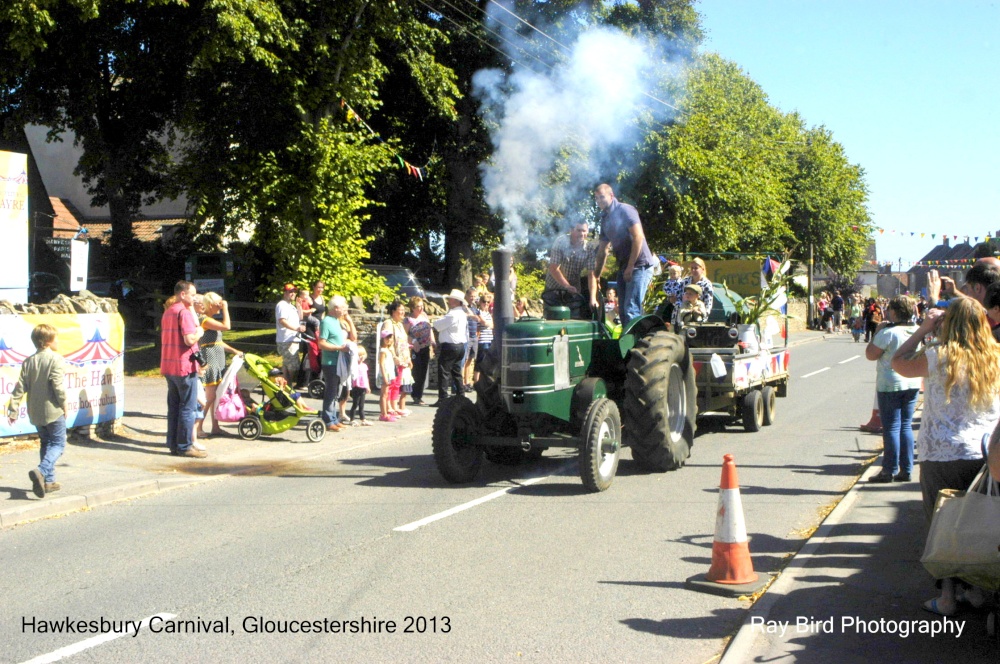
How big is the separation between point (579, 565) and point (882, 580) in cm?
188

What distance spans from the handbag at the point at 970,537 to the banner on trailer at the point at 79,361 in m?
9.33

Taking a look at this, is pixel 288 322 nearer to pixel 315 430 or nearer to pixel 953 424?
pixel 315 430

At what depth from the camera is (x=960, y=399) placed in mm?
5562

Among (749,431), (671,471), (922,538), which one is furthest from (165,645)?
(749,431)

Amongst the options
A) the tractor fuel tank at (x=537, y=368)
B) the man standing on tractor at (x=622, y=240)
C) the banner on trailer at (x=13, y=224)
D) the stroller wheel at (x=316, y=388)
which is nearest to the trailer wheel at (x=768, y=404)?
the man standing on tractor at (x=622, y=240)

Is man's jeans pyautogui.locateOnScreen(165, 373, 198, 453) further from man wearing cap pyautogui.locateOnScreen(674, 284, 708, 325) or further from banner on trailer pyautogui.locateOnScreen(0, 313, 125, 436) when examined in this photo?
man wearing cap pyautogui.locateOnScreen(674, 284, 708, 325)

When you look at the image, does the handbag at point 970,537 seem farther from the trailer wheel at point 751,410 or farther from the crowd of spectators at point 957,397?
the trailer wheel at point 751,410

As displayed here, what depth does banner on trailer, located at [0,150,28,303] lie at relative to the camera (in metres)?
12.5

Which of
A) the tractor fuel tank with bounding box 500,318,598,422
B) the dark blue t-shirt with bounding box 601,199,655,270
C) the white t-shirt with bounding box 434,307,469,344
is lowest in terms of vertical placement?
the tractor fuel tank with bounding box 500,318,598,422

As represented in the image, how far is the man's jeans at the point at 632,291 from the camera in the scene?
33.5ft

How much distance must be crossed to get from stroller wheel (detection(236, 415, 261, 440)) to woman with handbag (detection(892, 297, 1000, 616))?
345 inches

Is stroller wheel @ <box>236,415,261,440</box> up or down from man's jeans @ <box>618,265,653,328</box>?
down

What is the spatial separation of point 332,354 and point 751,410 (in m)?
5.52

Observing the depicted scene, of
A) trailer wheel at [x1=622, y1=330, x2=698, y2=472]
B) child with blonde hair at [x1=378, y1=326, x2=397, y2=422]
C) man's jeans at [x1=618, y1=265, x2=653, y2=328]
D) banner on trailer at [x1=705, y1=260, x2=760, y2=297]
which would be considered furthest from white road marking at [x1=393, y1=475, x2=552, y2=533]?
banner on trailer at [x1=705, y1=260, x2=760, y2=297]
